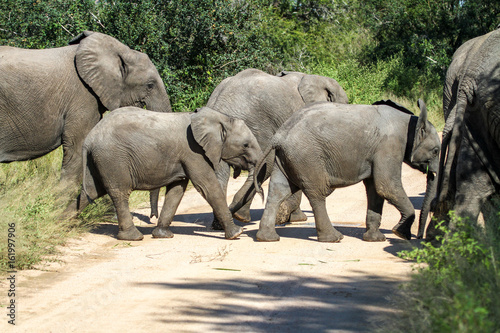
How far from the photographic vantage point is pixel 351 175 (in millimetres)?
7605

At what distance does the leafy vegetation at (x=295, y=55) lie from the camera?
165 inches

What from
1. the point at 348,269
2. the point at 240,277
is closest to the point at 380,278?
the point at 348,269

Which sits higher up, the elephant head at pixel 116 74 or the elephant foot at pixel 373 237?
the elephant head at pixel 116 74

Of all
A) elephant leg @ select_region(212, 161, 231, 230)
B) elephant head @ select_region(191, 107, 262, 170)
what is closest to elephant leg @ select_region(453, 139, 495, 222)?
elephant head @ select_region(191, 107, 262, 170)

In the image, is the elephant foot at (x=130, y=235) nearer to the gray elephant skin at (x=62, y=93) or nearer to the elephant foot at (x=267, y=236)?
the gray elephant skin at (x=62, y=93)

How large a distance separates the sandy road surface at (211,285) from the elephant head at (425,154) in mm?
496

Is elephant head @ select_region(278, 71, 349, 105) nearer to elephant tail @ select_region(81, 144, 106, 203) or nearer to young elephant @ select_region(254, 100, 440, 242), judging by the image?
young elephant @ select_region(254, 100, 440, 242)

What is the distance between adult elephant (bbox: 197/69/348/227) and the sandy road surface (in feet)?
4.73

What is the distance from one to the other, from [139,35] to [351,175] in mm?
7525

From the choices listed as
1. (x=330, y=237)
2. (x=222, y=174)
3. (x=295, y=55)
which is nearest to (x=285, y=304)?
(x=330, y=237)

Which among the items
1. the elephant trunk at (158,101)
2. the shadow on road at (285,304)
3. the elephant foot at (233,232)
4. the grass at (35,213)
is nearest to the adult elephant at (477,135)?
the shadow on road at (285,304)

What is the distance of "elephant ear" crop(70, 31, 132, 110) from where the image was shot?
8.75 metres

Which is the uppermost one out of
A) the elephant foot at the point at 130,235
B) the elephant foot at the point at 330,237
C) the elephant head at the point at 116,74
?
the elephant head at the point at 116,74

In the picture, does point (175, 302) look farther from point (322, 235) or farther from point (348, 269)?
point (322, 235)
